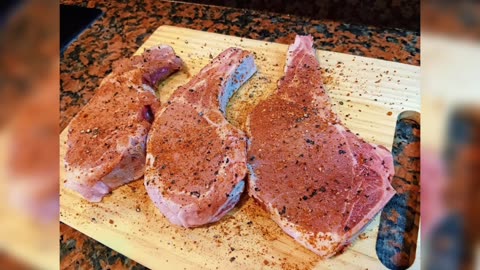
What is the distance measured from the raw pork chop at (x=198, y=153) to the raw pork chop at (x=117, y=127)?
0.19 feet

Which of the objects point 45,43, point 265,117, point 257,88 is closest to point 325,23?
point 257,88

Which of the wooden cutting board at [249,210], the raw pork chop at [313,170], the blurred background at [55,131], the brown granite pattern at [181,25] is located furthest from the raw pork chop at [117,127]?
the blurred background at [55,131]

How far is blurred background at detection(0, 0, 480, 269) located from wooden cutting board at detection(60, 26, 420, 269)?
69 centimetres

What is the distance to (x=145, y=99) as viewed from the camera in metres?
1.31

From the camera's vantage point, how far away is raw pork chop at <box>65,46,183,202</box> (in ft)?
3.79

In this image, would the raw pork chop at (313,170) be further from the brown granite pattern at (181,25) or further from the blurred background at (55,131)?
the blurred background at (55,131)

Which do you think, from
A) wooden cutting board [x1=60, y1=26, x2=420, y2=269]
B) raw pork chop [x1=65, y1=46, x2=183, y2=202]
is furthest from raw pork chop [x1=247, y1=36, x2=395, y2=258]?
raw pork chop [x1=65, y1=46, x2=183, y2=202]

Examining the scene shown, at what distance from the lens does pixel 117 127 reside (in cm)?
124

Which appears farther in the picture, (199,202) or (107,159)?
(107,159)

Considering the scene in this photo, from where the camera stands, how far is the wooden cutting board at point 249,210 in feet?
3.32

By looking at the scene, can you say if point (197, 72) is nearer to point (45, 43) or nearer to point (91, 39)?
point (91, 39)

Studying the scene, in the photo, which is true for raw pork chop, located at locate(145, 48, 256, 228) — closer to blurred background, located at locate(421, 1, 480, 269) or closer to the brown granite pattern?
the brown granite pattern

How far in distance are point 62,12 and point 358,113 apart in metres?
1.22

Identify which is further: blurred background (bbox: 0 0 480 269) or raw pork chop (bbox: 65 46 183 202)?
raw pork chop (bbox: 65 46 183 202)
